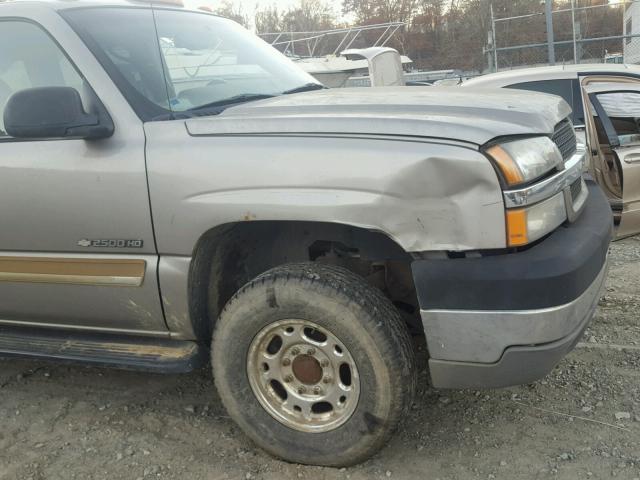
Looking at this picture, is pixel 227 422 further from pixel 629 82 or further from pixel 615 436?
pixel 629 82

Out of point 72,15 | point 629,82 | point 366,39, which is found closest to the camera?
point 72,15

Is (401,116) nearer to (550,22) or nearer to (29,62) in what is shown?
(29,62)

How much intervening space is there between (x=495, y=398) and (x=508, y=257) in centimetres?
120

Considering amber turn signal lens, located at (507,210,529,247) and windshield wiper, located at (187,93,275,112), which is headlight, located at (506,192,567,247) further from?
windshield wiper, located at (187,93,275,112)

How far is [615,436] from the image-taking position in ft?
9.23

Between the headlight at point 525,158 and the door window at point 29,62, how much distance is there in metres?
1.83

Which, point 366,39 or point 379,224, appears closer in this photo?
point 379,224

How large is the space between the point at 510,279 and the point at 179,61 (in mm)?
1933

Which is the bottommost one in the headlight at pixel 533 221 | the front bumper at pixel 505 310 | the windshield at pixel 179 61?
the front bumper at pixel 505 310

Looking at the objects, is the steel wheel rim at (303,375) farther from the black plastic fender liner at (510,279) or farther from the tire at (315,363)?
the black plastic fender liner at (510,279)

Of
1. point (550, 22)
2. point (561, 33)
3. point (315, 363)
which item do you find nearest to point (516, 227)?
point (315, 363)

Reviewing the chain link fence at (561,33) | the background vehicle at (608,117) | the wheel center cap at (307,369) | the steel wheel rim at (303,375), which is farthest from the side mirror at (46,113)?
the chain link fence at (561,33)

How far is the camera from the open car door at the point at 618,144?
517 centimetres

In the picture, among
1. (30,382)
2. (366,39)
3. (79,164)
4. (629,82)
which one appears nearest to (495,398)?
(79,164)
